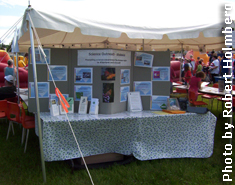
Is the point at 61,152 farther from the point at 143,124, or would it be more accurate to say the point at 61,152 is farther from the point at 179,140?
the point at 179,140

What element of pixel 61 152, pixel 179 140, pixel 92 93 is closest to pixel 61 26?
pixel 92 93

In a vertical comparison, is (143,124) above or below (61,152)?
above

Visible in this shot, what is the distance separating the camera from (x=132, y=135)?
3.49 metres

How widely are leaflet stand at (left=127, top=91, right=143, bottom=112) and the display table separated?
0.14 m

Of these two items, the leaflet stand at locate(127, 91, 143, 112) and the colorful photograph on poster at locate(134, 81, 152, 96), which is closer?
the leaflet stand at locate(127, 91, 143, 112)

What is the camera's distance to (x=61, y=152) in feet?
10.6

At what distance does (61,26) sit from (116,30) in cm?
70

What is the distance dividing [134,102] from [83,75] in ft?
2.93

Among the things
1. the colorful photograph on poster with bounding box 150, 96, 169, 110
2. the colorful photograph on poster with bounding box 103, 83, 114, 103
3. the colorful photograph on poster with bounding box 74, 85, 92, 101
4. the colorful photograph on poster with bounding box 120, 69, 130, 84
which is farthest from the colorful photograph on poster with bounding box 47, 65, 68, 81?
the colorful photograph on poster with bounding box 150, 96, 169, 110

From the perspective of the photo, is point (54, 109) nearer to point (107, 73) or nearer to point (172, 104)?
point (107, 73)

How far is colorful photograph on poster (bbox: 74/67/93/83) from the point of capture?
12.1 ft

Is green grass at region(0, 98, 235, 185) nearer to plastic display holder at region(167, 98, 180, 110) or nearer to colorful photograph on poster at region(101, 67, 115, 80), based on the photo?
plastic display holder at region(167, 98, 180, 110)

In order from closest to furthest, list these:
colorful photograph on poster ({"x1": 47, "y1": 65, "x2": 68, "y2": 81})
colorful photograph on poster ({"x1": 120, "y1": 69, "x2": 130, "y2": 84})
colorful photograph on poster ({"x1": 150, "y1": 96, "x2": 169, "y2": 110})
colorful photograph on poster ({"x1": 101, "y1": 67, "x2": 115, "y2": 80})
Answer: colorful photograph on poster ({"x1": 101, "y1": 67, "x2": 115, "y2": 80}), colorful photograph on poster ({"x1": 47, "y1": 65, "x2": 68, "y2": 81}), colorful photograph on poster ({"x1": 120, "y1": 69, "x2": 130, "y2": 84}), colorful photograph on poster ({"x1": 150, "y1": 96, "x2": 169, "y2": 110})

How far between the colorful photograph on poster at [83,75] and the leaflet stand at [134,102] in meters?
0.68
